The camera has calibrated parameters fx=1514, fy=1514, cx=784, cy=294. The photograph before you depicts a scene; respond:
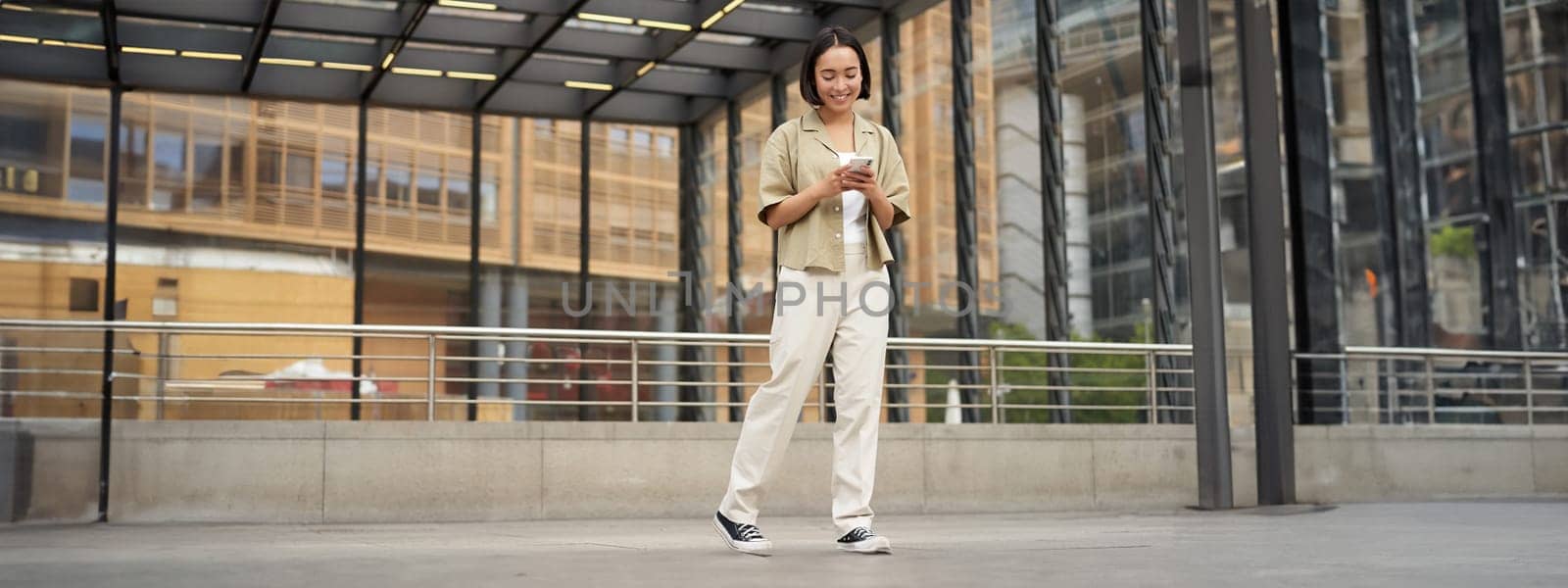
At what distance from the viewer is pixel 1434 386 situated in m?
9.48

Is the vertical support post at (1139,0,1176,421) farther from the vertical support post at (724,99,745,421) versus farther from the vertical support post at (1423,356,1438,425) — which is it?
the vertical support post at (724,99,745,421)

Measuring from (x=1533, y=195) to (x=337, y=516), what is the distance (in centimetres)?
733

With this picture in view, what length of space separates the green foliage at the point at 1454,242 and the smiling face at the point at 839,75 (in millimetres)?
7681

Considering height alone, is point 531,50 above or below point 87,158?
above

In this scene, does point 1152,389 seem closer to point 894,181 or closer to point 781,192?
point 894,181

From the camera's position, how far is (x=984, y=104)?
1352 centimetres

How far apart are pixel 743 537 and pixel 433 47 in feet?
41.5

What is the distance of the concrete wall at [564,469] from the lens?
793cm

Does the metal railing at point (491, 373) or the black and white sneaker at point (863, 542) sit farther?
the metal railing at point (491, 373)

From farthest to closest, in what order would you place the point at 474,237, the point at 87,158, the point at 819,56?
1. the point at 474,237
2. the point at 87,158
3. the point at 819,56

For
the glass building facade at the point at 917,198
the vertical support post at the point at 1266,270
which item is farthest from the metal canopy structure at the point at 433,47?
the vertical support post at the point at 1266,270

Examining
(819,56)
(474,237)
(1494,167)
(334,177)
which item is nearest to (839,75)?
(819,56)

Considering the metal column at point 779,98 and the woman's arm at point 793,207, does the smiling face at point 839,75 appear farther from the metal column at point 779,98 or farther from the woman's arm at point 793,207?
the metal column at point 779,98

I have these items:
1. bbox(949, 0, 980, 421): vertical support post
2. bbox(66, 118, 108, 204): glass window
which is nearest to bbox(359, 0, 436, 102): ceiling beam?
bbox(66, 118, 108, 204): glass window
